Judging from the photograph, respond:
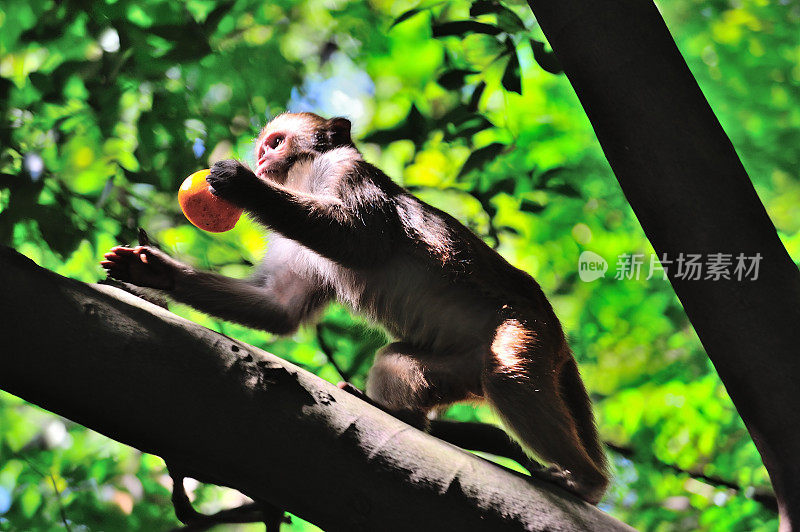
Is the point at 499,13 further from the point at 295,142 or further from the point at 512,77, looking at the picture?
the point at 295,142

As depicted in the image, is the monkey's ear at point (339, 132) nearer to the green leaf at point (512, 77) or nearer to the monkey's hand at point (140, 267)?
the green leaf at point (512, 77)

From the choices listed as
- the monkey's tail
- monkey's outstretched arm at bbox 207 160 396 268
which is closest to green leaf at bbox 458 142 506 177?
monkey's outstretched arm at bbox 207 160 396 268

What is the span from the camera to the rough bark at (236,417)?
1.87m

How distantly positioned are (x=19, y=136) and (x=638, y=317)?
436 centimetres

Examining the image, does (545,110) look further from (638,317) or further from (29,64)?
(29,64)

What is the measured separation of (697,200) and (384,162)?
3555mm

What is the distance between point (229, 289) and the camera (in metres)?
3.84

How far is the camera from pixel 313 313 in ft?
13.6

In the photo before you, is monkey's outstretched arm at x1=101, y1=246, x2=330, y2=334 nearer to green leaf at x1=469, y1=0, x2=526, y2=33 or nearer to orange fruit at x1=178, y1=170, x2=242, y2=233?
orange fruit at x1=178, y1=170, x2=242, y2=233

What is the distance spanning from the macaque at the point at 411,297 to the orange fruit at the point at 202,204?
0.76ft

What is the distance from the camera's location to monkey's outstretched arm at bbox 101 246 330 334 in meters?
3.20

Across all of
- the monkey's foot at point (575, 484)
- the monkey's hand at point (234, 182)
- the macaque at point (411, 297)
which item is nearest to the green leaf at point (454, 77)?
the macaque at point (411, 297)

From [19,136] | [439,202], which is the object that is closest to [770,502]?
[439,202]

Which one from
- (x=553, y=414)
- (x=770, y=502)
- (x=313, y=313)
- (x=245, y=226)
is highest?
(x=770, y=502)
